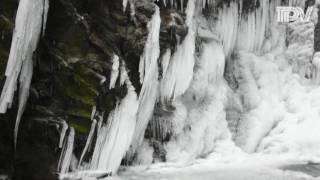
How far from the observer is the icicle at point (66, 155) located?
11094 mm

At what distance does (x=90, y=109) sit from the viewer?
11391mm

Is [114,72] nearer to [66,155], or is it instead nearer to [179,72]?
[66,155]

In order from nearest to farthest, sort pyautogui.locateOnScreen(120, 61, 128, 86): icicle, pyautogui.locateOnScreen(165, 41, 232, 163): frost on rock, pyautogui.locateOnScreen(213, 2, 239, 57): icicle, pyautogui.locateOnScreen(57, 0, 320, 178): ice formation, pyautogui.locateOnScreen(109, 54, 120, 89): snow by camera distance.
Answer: pyautogui.locateOnScreen(109, 54, 120, 89): snow → pyautogui.locateOnScreen(120, 61, 128, 86): icicle → pyautogui.locateOnScreen(57, 0, 320, 178): ice formation → pyautogui.locateOnScreen(165, 41, 232, 163): frost on rock → pyautogui.locateOnScreen(213, 2, 239, 57): icicle

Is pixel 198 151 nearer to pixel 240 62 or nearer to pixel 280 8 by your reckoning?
pixel 240 62

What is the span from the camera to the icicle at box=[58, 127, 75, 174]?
36.4 feet

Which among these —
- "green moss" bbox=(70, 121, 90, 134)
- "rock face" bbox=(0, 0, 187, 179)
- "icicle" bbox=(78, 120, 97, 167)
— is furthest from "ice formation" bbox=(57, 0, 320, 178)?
"rock face" bbox=(0, 0, 187, 179)

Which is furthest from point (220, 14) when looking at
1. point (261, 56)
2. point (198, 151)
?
point (198, 151)

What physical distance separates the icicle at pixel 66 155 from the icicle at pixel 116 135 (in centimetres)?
68

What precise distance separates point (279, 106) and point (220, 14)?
13.4 feet

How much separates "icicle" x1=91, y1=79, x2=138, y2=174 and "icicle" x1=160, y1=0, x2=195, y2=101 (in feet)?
7.95

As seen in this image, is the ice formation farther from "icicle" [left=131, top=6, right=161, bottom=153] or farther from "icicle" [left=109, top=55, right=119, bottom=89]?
"icicle" [left=109, top=55, right=119, bottom=89]

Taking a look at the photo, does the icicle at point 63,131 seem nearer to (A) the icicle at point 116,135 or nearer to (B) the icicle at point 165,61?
(A) the icicle at point 116,135

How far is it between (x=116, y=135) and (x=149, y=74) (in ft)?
6.21

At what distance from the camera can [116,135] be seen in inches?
478
